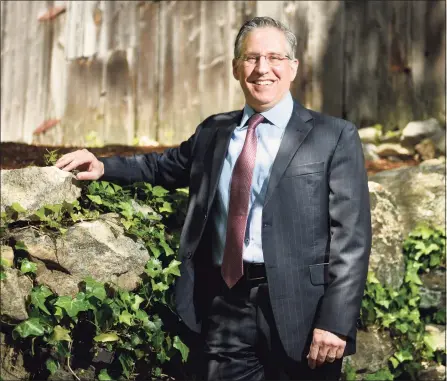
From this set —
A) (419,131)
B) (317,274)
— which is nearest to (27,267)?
(317,274)

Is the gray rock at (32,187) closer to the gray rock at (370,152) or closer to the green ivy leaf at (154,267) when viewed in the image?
the green ivy leaf at (154,267)

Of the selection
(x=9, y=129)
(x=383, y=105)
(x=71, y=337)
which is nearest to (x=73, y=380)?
(x=71, y=337)

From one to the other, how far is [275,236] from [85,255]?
37.0 inches

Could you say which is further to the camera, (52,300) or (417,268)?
(417,268)

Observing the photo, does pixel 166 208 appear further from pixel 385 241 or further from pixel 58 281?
pixel 385 241

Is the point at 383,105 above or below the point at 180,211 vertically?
above

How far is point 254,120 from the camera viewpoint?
3.27 metres

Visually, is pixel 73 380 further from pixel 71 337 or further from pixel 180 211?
Answer: pixel 180 211

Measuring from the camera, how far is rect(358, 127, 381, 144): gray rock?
609 cm

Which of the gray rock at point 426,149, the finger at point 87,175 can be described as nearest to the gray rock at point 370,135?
the gray rock at point 426,149

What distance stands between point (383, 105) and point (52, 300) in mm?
3725

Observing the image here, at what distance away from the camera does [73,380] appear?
3389 millimetres

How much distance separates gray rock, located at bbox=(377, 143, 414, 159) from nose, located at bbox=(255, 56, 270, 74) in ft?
9.70

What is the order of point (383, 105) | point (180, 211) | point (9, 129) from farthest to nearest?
point (9, 129) → point (383, 105) → point (180, 211)
